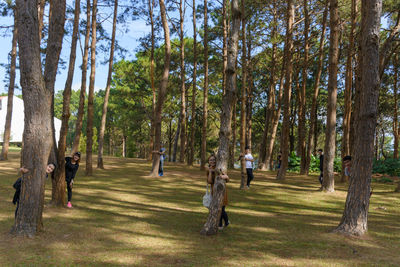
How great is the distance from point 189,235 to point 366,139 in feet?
14.2

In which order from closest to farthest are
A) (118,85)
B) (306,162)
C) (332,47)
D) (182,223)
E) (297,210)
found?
(182,223) → (297,210) → (332,47) → (306,162) → (118,85)

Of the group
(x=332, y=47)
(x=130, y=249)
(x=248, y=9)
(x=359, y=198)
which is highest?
(x=248, y=9)

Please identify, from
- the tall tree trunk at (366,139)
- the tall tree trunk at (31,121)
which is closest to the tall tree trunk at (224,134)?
the tall tree trunk at (366,139)

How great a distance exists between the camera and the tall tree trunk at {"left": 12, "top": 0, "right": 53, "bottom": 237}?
5645 mm

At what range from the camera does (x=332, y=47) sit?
12.5m

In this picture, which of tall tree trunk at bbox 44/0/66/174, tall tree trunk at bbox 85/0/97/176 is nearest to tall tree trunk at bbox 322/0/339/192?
tall tree trunk at bbox 44/0/66/174

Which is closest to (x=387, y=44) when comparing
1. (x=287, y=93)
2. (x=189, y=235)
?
(x=287, y=93)

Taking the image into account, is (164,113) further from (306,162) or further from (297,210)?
(297,210)

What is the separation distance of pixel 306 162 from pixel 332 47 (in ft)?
34.6

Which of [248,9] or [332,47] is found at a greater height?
[248,9]

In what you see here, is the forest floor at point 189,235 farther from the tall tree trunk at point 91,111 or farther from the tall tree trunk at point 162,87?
the tall tree trunk at point 162,87

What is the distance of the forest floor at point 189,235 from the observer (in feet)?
16.7

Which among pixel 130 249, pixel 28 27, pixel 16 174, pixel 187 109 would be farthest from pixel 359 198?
pixel 187 109

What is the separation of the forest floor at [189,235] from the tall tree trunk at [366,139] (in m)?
0.42
